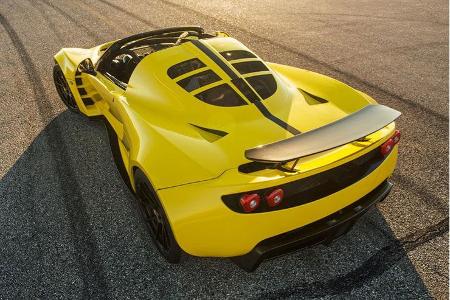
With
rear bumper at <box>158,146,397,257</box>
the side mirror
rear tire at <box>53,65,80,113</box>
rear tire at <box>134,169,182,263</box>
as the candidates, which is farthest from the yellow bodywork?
rear tire at <box>53,65,80,113</box>

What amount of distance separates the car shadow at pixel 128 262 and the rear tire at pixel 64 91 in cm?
155

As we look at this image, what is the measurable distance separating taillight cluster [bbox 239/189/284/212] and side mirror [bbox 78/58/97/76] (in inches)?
112

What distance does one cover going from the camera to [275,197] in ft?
8.21

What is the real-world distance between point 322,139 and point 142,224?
6.65 feet

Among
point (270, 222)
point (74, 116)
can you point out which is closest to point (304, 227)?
point (270, 222)

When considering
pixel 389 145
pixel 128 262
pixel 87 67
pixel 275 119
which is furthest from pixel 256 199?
pixel 87 67

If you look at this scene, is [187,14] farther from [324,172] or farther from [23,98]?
[324,172]

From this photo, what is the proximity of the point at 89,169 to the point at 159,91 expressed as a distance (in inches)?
63.3

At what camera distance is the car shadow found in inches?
121

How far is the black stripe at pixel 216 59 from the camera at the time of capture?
338 centimetres

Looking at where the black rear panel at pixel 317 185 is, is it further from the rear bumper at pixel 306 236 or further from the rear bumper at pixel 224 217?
the rear bumper at pixel 306 236

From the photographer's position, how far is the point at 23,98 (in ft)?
20.5

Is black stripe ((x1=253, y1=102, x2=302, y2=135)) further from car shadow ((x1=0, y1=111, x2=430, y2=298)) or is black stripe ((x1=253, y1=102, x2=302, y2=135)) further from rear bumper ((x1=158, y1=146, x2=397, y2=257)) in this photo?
car shadow ((x1=0, y1=111, x2=430, y2=298))

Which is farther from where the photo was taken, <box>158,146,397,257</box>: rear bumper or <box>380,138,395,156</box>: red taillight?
<box>380,138,395,156</box>: red taillight
